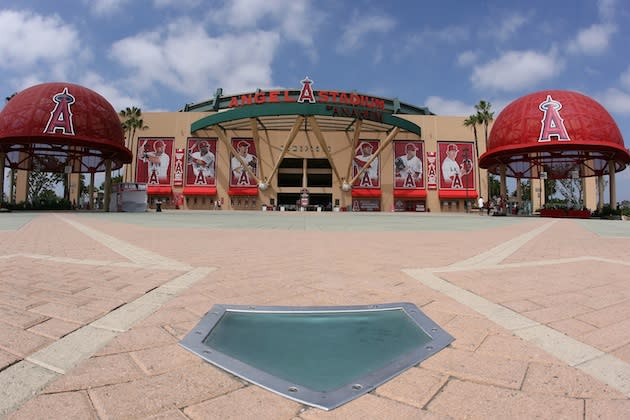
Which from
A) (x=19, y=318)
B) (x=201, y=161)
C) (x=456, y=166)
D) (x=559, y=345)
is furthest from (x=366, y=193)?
(x=19, y=318)

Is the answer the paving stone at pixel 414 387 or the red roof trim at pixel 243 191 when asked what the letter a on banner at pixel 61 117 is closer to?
the red roof trim at pixel 243 191

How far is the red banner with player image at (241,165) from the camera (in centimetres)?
4578

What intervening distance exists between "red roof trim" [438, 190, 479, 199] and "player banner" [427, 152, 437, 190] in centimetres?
131

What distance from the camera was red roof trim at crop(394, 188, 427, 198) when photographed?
45656mm

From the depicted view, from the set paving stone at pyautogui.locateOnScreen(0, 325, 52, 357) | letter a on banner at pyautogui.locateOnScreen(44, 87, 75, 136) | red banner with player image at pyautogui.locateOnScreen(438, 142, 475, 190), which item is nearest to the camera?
paving stone at pyautogui.locateOnScreen(0, 325, 52, 357)

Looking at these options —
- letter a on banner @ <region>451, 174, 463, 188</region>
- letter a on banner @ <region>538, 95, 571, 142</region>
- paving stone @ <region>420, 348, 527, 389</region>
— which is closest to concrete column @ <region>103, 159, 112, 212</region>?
paving stone @ <region>420, 348, 527, 389</region>

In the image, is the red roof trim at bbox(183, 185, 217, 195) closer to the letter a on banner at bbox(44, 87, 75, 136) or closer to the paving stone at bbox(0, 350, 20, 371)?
the letter a on banner at bbox(44, 87, 75, 136)

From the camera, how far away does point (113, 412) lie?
4.42 feet

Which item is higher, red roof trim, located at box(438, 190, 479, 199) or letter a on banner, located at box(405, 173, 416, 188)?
letter a on banner, located at box(405, 173, 416, 188)

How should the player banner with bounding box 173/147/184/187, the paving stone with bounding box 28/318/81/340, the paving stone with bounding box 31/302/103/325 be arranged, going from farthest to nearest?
the player banner with bounding box 173/147/184/187 → the paving stone with bounding box 31/302/103/325 → the paving stone with bounding box 28/318/81/340

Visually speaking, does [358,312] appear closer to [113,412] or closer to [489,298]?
[489,298]

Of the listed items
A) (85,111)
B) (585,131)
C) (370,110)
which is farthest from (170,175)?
(585,131)

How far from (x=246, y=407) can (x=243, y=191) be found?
4493cm

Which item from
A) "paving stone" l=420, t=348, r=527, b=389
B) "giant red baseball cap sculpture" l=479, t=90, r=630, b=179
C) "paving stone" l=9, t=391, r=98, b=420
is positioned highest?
"giant red baseball cap sculpture" l=479, t=90, r=630, b=179
